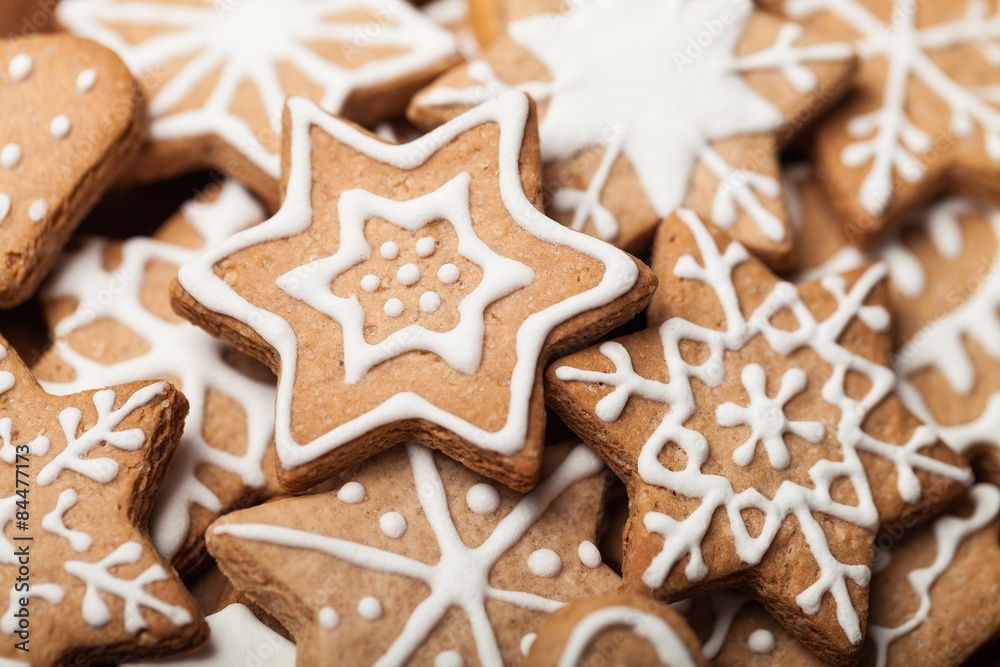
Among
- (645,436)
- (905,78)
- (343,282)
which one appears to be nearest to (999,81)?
(905,78)

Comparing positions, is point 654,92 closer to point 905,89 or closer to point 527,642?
point 905,89

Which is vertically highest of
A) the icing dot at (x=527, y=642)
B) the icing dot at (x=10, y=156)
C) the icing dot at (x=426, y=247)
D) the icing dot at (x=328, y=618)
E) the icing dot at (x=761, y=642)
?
→ the icing dot at (x=426, y=247)

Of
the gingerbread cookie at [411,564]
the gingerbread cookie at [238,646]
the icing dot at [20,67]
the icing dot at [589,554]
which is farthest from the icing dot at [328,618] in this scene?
the icing dot at [20,67]

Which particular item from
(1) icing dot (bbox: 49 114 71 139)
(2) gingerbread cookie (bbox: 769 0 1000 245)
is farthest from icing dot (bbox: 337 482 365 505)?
(2) gingerbread cookie (bbox: 769 0 1000 245)

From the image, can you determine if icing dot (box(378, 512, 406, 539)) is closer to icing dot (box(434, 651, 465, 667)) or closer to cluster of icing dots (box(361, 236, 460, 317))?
icing dot (box(434, 651, 465, 667))

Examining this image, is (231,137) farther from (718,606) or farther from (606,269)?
(718,606)

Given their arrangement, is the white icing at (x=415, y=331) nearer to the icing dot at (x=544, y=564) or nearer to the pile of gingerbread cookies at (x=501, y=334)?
the pile of gingerbread cookies at (x=501, y=334)

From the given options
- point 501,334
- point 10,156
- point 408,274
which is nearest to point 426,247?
point 408,274
